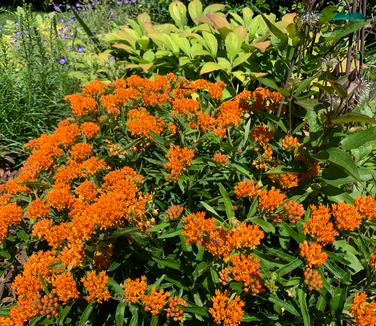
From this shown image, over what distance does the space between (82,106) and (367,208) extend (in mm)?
1560

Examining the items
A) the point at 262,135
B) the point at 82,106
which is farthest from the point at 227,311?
the point at 82,106

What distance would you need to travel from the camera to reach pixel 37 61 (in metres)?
3.95

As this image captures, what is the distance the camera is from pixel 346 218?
5.03 ft

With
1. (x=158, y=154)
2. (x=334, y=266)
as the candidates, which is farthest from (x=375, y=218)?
(x=158, y=154)

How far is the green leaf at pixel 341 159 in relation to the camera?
1541 millimetres

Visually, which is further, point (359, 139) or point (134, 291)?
point (359, 139)

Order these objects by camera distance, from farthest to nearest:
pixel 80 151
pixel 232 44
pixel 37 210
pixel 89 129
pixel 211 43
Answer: pixel 211 43, pixel 232 44, pixel 89 129, pixel 80 151, pixel 37 210

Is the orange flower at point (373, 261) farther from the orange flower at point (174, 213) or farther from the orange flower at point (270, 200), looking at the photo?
the orange flower at point (174, 213)

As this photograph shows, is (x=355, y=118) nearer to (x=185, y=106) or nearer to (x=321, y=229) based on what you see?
(x=321, y=229)

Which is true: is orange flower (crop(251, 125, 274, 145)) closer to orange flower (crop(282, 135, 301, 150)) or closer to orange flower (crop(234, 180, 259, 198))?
orange flower (crop(282, 135, 301, 150))

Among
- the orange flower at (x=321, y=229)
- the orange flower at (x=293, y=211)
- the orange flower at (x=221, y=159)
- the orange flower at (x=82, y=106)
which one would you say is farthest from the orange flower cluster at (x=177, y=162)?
the orange flower at (x=82, y=106)

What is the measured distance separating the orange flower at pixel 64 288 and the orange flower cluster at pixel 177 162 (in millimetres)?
605

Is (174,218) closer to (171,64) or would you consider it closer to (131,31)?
(171,64)

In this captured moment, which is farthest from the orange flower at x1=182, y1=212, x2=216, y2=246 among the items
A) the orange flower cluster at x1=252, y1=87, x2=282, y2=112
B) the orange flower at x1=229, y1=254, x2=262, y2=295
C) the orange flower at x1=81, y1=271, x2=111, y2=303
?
the orange flower cluster at x1=252, y1=87, x2=282, y2=112
